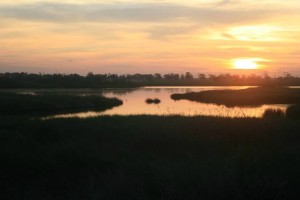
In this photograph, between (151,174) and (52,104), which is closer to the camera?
(151,174)

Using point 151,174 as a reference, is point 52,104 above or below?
below

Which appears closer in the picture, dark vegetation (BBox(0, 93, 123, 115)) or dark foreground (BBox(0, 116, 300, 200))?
dark foreground (BBox(0, 116, 300, 200))

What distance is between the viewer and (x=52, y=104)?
5041cm

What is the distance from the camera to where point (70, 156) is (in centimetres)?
1012

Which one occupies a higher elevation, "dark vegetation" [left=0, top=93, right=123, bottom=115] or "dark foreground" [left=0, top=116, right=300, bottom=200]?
"dark foreground" [left=0, top=116, right=300, bottom=200]

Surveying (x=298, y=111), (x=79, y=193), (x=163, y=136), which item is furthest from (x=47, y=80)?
(x=79, y=193)

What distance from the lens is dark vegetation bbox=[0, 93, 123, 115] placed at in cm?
4551

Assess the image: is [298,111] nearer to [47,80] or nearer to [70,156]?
[70,156]

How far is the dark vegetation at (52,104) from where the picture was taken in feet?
149

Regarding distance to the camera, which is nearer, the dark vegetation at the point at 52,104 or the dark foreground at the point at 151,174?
the dark foreground at the point at 151,174

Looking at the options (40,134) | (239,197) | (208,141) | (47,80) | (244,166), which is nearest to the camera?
(239,197)

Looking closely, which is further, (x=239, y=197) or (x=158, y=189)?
(x=158, y=189)

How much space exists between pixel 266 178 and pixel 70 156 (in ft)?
17.4

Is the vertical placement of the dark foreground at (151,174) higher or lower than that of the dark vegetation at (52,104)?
higher
